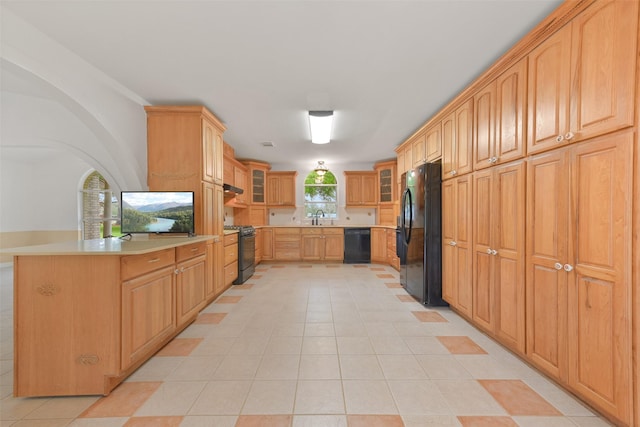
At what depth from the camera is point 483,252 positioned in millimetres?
2662

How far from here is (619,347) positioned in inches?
56.8

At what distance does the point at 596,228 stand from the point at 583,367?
827 mm

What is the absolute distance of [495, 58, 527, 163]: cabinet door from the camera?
7.00ft

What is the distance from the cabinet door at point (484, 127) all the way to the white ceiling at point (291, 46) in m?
0.26

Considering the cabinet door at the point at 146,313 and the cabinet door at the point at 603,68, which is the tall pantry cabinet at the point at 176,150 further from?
the cabinet door at the point at 603,68

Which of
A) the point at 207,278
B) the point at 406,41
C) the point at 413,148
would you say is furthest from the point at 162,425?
the point at 413,148

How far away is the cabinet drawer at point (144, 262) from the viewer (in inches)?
74.8

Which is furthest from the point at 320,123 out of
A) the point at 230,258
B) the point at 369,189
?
the point at 369,189

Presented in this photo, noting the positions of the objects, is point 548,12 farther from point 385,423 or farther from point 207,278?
point 207,278

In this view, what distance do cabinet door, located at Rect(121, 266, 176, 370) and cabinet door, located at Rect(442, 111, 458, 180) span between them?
319 centimetres

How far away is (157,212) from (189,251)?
25.7 inches

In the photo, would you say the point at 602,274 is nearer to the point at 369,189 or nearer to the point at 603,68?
the point at 603,68

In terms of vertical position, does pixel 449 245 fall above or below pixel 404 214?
below

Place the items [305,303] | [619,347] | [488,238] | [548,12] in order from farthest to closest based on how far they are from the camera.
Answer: [305,303]
[488,238]
[548,12]
[619,347]
